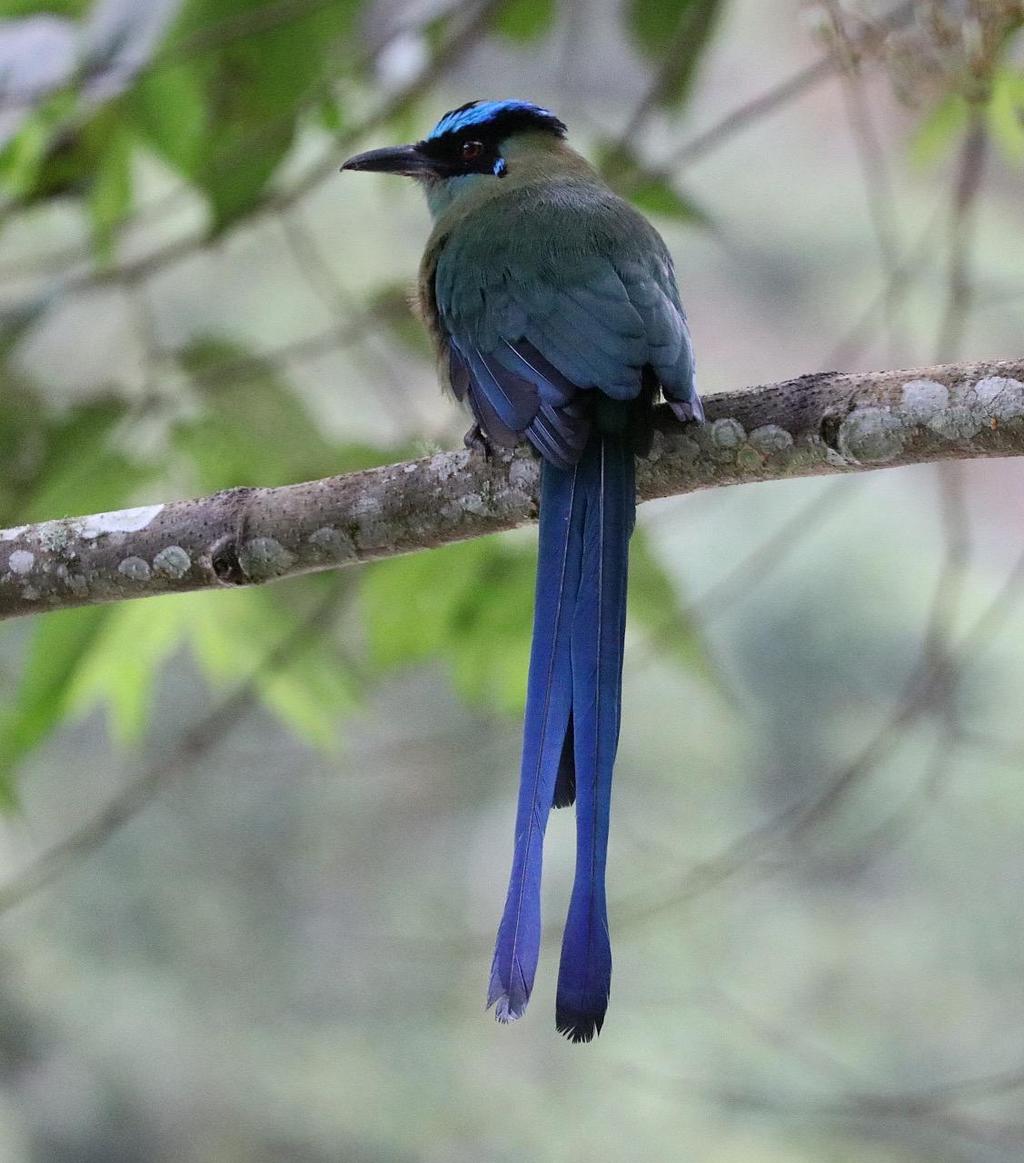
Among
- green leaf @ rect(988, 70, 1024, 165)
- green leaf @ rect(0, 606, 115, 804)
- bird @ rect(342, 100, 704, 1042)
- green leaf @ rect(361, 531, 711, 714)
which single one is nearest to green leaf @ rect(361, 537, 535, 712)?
green leaf @ rect(361, 531, 711, 714)

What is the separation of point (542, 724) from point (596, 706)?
5cm

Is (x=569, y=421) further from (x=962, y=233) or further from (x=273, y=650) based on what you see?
(x=962, y=233)

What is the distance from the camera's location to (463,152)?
6.82 feet

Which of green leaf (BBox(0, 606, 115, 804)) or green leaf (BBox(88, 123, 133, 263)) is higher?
green leaf (BBox(88, 123, 133, 263))

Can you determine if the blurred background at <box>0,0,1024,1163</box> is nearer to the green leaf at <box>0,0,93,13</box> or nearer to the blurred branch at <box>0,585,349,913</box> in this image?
the blurred branch at <box>0,585,349,913</box>

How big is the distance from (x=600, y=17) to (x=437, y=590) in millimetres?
1103

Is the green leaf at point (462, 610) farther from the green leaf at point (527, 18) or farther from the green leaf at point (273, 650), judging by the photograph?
the green leaf at point (527, 18)

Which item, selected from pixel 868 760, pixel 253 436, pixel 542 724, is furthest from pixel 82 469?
pixel 868 760

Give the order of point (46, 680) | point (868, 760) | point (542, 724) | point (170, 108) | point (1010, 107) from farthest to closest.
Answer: point (868, 760)
point (170, 108)
point (46, 680)
point (1010, 107)
point (542, 724)

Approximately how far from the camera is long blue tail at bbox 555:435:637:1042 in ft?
3.77

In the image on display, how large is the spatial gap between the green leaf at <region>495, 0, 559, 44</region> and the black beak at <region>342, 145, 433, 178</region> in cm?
23

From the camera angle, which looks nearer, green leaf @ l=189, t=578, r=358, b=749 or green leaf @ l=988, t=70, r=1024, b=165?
green leaf @ l=988, t=70, r=1024, b=165

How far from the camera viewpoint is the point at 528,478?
1.48m

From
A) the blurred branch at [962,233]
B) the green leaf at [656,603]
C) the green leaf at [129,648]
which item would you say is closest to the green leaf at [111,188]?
the green leaf at [129,648]
